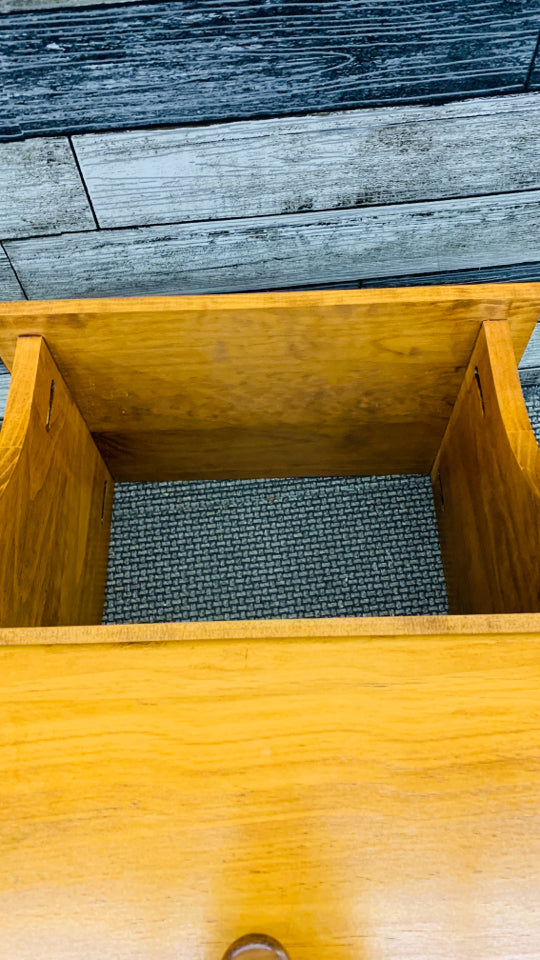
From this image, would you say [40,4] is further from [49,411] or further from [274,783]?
[274,783]

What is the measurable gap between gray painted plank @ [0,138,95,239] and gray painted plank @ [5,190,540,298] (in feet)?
0.07

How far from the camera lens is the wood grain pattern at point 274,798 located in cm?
48

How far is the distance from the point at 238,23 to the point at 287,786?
61 centimetres

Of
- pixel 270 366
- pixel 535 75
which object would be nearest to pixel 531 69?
pixel 535 75

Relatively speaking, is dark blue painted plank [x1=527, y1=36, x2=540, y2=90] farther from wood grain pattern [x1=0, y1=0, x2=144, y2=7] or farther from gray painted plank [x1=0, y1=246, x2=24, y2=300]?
gray painted plank [x1=0, y1=246, x2=24, y2=300]

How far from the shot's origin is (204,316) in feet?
2.38

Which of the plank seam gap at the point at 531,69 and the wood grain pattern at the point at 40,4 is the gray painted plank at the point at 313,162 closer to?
the plank seam gap at the point at 531,69

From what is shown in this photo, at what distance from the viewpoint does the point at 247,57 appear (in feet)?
2.04

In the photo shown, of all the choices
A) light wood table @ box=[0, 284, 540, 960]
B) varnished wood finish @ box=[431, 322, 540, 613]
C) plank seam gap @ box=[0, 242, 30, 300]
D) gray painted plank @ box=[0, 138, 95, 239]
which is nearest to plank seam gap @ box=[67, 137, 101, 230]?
gray painted plank @ box=[0, 138, 95, 239]

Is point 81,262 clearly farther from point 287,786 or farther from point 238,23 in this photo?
point 287,786

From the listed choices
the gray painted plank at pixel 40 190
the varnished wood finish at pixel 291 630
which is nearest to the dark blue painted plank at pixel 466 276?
the gray painted plank at pixel 40 190

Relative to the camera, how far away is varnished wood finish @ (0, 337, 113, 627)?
Answer: 0.69 m

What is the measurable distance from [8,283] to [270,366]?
33 centimetres

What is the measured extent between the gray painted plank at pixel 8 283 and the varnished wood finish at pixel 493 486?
A: 1.76ft
